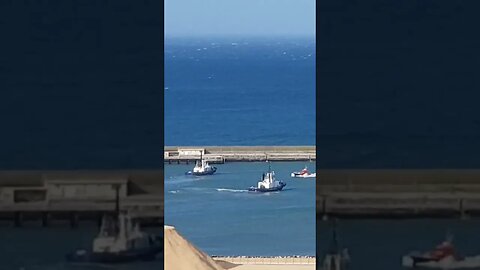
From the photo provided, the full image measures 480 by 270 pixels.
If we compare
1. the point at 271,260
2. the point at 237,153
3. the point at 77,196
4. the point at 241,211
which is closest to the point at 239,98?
the point at 237,153

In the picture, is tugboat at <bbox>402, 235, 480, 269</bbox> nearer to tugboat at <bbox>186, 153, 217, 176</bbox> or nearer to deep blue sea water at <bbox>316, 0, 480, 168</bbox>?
deep blue sea water at <bbox>316, 0, 480, 168</bbox>

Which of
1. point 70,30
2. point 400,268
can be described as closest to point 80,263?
point 70,30

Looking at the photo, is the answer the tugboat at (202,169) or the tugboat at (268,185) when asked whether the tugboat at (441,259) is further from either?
the tugboat at (202,169)

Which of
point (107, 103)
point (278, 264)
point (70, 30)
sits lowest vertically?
point (278, 264)

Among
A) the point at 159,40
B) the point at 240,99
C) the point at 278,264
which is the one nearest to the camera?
the point at 159,40

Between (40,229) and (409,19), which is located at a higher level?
(409,19)

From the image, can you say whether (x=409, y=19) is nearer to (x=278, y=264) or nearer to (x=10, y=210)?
(x=10, y=210)

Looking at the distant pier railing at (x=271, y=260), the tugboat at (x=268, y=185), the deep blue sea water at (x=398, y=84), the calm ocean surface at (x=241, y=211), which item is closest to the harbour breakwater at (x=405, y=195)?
the deep blue sea water at (x=398, y=84)
